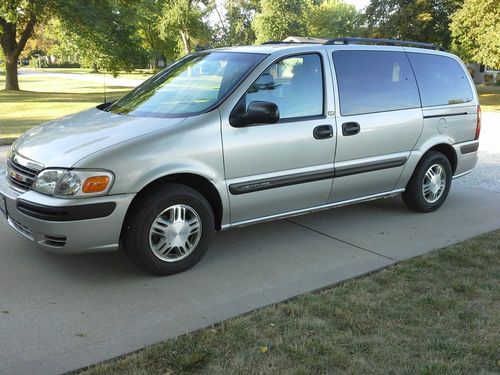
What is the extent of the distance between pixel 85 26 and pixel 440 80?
66.5 ft

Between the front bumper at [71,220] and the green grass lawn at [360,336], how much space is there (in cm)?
102

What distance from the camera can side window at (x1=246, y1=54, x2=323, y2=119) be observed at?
14.4 ft

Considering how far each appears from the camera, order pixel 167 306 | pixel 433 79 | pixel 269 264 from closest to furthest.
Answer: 1. pixel 167 306
2. pixel 269 264
3. pixel 433 79

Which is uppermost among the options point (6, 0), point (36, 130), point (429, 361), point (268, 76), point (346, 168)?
point (6, 0)

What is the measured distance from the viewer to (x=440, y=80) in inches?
229

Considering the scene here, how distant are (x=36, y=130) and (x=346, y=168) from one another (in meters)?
2.81

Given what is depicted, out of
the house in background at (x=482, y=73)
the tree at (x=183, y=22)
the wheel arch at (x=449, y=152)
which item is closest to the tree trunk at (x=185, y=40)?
the tree at (x=183, y=22)

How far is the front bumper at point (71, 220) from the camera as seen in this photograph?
Answer: 3.54 m

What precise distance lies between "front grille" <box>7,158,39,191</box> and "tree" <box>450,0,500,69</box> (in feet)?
64.4

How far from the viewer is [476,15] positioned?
21.1m

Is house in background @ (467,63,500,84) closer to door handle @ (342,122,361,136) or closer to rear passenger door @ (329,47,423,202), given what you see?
rear passenger door @ (329,47,423,202)

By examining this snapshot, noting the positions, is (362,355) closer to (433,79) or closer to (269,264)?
(269,264)

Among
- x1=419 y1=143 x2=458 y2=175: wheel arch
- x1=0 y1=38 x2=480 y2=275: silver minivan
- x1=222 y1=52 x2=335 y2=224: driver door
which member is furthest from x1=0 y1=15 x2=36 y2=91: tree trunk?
x1=222 y1=52 x2=335 y2=224: driver door


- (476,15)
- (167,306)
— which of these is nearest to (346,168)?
(167,306)
